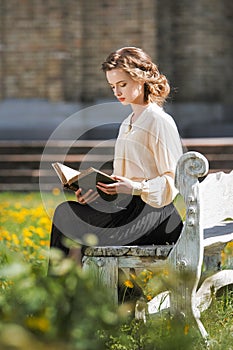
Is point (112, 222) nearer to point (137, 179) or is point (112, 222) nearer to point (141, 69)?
point (137, 179)

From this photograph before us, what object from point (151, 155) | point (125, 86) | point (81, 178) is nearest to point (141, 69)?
point (125, 86)

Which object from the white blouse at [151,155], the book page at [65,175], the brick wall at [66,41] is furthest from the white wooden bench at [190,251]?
the brick wall at [66,41]

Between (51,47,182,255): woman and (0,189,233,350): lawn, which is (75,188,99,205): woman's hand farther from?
(0,189,233,350): lawn

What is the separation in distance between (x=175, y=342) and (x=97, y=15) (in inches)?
555

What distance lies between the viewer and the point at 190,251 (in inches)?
160

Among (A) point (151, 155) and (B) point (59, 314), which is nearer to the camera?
(B) point (59, 314)

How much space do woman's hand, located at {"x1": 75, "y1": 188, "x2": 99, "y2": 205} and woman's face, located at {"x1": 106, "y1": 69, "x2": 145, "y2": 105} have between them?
0.46 metres

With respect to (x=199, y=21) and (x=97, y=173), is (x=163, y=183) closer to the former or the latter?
(x=97, y=173)

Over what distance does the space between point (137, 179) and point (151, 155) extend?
0.42 feet

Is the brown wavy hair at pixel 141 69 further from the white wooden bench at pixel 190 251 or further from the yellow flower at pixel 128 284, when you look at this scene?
the yellow flower at pixel 128 284

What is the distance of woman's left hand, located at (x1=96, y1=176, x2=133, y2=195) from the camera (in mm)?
4215

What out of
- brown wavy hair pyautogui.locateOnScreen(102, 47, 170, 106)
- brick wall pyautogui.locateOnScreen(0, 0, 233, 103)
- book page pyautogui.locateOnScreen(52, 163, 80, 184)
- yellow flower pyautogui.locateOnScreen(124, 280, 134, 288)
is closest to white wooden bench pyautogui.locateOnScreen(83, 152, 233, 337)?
yellow flower pyautogui.locateOnScreen(124, 280, 134, 288)

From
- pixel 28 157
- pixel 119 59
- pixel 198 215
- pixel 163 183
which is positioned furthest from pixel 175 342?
pixel 28 157

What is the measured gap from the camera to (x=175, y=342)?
2658 millimetres
